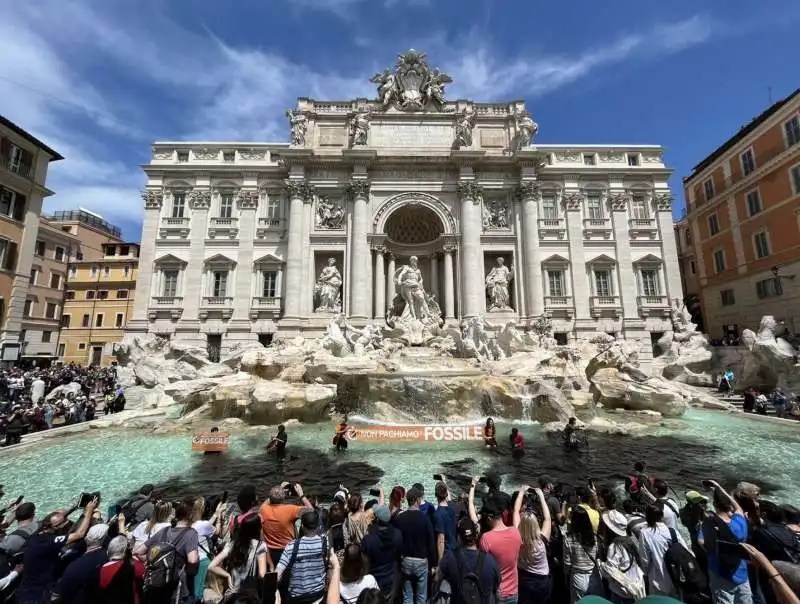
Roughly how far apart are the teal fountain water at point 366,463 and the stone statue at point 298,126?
20892 mm

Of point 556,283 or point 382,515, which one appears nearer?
point 382,515

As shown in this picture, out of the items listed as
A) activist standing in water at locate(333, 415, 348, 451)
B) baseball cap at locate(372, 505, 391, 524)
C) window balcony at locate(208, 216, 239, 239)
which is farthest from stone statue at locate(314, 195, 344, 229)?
baseball cap at locate(372, 505, 391, 524)

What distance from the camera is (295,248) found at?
25000mm

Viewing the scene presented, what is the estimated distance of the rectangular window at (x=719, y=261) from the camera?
27.6 metres

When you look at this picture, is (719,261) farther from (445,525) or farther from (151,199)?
(151,199)

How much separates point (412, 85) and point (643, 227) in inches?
767

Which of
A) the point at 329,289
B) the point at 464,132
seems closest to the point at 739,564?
the point at 329,289

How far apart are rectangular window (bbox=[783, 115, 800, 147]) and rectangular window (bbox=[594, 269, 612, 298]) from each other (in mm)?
11989

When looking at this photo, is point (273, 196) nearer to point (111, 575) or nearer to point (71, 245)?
point (71, 245)

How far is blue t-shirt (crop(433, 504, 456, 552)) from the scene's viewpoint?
4129 mm

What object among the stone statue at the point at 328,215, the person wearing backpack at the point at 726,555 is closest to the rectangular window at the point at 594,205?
the stone statue at the point at 328,215

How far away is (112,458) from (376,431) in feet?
23.0

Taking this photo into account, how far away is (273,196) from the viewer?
2695 cm

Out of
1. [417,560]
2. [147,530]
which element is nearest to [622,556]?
[417,560]
